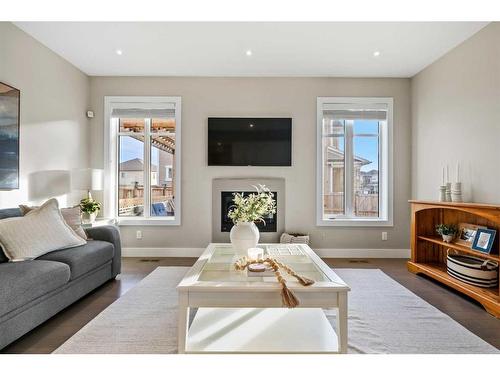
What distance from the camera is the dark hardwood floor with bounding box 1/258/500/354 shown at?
1859 millimetres

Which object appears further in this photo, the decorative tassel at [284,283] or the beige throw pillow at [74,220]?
the beige throw pillow at [74,220]

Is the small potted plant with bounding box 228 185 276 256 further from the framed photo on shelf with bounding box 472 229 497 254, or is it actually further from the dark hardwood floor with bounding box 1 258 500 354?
the framed photo on shelf with bounding box 472 229 497 254

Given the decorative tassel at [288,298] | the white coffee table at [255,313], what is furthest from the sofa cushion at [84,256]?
the decorative tassel at [288,298]

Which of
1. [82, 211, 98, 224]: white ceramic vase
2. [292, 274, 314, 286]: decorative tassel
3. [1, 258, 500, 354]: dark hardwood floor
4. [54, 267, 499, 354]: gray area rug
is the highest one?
[82, 211, 98, 224]: white ceramic vase

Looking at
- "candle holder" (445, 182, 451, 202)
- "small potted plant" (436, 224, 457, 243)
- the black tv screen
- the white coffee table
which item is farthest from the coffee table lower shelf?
the black tv screen

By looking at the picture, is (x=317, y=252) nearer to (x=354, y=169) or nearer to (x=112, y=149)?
(x=354, y=169)

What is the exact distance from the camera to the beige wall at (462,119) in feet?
8.89

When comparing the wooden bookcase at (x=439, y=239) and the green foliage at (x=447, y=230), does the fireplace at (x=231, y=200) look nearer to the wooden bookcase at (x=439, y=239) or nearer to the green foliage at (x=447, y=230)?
the wooden bookcase at (x=439, y=239)

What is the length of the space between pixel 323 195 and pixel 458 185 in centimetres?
166

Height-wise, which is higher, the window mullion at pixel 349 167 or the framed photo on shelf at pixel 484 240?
the window mullion at pixel 349 167

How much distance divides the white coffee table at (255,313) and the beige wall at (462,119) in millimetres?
2198

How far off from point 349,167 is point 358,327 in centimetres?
266

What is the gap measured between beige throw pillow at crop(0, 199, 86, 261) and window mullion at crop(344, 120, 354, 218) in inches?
136
